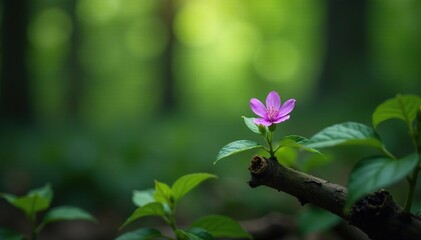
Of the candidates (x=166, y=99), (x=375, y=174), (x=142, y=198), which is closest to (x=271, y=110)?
(x=375, y=174)

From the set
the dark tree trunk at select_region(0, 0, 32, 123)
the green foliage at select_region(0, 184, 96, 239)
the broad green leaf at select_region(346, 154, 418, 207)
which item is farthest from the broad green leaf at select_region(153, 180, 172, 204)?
the dark tree trunk at select_region(0, 0, 32, 123)

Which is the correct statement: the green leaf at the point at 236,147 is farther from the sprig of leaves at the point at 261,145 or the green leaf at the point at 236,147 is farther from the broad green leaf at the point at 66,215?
the broad green leaf at the point at 66,215

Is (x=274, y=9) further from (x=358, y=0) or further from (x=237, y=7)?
(x=358, y=0)

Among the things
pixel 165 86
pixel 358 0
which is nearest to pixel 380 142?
pixel 358 0

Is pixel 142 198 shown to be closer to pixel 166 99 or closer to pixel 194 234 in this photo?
pixel 194 234

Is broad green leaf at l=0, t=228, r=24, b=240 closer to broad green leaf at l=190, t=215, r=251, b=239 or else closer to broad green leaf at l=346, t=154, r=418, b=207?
broad green leaf at l=190, t=215, r=251, b=239

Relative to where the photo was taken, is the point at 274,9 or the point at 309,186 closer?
the point at 309,186
